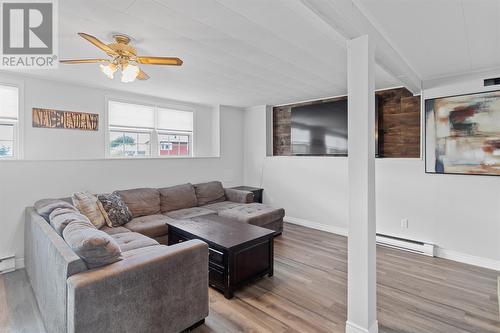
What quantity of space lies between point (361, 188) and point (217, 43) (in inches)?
69.0

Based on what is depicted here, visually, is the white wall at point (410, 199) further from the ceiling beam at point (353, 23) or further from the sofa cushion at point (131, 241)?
the sofa cushion at point (131, 241)

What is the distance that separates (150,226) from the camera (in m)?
3.29

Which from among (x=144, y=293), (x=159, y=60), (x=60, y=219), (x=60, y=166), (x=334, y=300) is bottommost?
(x=334, y=300)

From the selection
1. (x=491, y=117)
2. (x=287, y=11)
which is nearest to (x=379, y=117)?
(x=491, y=117)

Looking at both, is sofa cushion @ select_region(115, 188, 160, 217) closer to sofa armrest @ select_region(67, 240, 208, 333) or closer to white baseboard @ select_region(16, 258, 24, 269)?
white baseboard @ select_region(16, 258, 24, 269)

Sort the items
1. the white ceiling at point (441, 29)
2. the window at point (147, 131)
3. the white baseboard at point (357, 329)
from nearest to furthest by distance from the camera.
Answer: the white ceiling at point (441, 29)
the white baseboard at point (357, 329)
the window at point (147, 131)

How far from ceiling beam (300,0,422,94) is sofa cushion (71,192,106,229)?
3.25 m

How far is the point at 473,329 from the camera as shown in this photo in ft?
6.56

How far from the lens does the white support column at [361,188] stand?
1.77 meters

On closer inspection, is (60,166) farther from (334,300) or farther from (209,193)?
(334,300)

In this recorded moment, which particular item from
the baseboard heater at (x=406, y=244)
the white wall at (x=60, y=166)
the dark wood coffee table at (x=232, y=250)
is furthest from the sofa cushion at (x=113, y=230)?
the baseboard heater at (x=406, y=244)

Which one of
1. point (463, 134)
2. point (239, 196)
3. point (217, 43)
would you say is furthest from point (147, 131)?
point (463, 134)

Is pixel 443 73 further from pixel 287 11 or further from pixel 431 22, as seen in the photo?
pixel 287 11

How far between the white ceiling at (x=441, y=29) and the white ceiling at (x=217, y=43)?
50 millimetres
